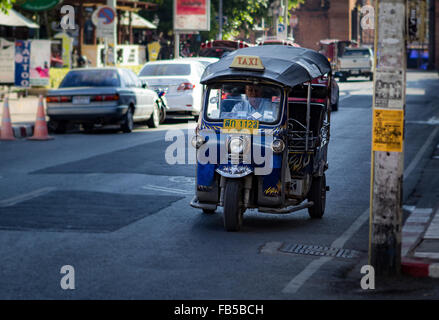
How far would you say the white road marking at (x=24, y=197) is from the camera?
38.6 feet

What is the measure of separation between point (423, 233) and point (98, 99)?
12459 millimetres

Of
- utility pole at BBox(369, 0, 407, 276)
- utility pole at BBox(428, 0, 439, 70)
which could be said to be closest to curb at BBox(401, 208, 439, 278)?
utility pole at BBox(369, 0, 407, 276)

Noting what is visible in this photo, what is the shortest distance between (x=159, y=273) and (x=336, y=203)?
496 centimetres

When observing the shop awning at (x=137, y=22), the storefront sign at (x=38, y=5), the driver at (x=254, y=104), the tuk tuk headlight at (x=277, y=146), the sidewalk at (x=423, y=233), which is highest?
the shop awning at (x=137, y=22)

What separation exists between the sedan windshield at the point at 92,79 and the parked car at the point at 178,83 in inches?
116

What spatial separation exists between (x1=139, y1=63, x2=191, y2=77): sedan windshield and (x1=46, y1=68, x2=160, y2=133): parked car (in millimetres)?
2796

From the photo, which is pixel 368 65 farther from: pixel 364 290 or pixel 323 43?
pixel 364 290

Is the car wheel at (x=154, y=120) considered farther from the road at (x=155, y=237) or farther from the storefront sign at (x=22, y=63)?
the road at (x=155, y=237)

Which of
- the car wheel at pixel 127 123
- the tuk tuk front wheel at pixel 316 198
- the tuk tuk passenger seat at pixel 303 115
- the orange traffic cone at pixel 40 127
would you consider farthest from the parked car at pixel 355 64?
the tuk tuk front wheel at pixel 316 198

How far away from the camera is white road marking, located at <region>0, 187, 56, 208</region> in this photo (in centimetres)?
1176

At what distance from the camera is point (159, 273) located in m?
8.08

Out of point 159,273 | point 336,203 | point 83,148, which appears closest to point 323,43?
point 83,148

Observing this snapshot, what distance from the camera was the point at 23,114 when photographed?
26031 millimetres

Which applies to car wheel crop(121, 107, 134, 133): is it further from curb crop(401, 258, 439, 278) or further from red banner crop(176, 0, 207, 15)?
red banner crop(176, 0, 207, 15)
